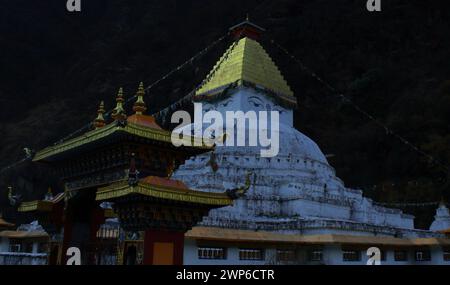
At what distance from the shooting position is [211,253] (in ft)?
67.5

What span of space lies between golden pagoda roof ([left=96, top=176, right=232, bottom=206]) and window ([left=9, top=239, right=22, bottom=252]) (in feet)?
50.5

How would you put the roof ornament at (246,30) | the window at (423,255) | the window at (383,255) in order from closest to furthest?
the window at (383,255)
the window at (423,255)
the roof ornament at (246,30)

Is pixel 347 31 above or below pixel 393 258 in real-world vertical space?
above

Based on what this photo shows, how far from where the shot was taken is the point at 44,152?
55.3ft

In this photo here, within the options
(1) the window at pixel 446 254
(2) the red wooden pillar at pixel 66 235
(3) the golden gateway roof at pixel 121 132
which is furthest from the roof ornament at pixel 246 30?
(2) the red wooden pillar at pixel 66 235

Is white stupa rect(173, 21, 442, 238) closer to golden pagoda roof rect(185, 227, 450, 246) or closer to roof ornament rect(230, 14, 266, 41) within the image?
roof ornament rect(230, 14, 266, 41)

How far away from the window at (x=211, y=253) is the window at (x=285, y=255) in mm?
2719

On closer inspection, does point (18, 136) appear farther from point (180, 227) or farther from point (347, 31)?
point (180, 227)

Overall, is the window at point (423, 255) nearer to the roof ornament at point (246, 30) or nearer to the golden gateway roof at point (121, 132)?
the golden gateway roof at point (121, 132)

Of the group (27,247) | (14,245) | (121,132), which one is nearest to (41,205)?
(121,132)

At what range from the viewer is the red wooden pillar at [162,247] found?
44.9ft
